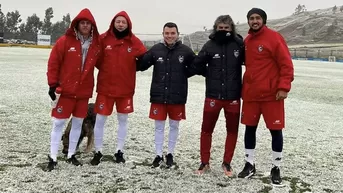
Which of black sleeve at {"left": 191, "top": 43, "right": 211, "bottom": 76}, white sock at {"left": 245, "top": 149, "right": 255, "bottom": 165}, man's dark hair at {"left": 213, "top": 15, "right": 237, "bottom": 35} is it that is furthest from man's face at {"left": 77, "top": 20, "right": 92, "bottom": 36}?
white sock at {"left": 245, "top": 149, "right": 255, "bottom": 165}

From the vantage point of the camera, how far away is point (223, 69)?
518cm

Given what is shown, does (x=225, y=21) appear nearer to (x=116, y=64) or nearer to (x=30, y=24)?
(x=116, y=64)

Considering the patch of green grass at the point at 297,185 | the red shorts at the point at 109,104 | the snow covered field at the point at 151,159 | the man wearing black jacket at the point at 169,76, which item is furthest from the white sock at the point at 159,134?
the patch of green grass at the point at 297,185

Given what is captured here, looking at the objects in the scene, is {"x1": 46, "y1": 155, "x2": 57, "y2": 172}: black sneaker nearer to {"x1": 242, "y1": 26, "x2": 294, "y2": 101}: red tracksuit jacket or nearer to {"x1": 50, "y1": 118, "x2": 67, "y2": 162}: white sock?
{"x1": 50, "y1": 118, "x2": 67, "y2": 162}: white sock

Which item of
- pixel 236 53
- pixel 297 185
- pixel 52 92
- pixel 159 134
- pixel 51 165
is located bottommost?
pixel 297 185

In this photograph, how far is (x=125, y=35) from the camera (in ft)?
18.1

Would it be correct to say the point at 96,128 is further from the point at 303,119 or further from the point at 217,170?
the point at 303,119

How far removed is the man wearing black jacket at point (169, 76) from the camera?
545 centimetres

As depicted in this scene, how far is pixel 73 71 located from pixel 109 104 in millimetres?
713

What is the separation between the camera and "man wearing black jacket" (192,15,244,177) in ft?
16.9

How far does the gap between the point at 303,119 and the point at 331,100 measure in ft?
15.5

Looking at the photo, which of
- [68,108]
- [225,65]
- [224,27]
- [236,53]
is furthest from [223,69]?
[68,108]

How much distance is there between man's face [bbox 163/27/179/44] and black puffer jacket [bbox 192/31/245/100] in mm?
497

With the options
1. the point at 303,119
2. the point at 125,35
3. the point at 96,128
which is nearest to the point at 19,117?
the point at 96,128
